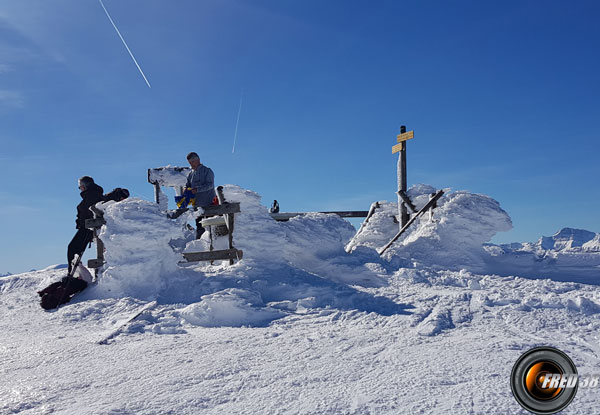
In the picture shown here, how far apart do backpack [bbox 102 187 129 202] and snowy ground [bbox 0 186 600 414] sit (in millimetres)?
1330

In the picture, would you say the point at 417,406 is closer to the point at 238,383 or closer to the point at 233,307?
the point at 238,383

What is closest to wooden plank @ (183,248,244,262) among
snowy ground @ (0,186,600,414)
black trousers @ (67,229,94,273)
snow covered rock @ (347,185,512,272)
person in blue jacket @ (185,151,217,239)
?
snowy ground @ (0,186,600,414)

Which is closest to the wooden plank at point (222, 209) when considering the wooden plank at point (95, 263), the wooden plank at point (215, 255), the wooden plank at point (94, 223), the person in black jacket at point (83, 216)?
the wooden plank at point (215, 255)

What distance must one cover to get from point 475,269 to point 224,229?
5324 mm

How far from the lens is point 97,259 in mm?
8242

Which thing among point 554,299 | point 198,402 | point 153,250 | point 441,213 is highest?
point 441,213

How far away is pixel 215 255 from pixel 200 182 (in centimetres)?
143

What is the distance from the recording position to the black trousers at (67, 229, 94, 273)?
329 inches

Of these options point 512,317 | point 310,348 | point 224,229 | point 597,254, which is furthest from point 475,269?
point 310,348

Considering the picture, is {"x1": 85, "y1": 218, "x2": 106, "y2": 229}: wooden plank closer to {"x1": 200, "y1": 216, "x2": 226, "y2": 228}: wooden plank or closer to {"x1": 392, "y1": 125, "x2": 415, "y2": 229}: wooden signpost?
{"x1": 200, "y1": 216, "x2": 226, "y2": 228}: wooden plank

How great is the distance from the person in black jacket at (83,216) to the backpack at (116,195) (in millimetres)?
174

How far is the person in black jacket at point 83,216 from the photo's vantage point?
27.4 feet

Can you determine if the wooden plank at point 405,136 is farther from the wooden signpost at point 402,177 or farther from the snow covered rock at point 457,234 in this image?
the snow covered rock at point 457,234

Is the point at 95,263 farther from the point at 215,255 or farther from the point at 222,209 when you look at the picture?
the point at 222,209
